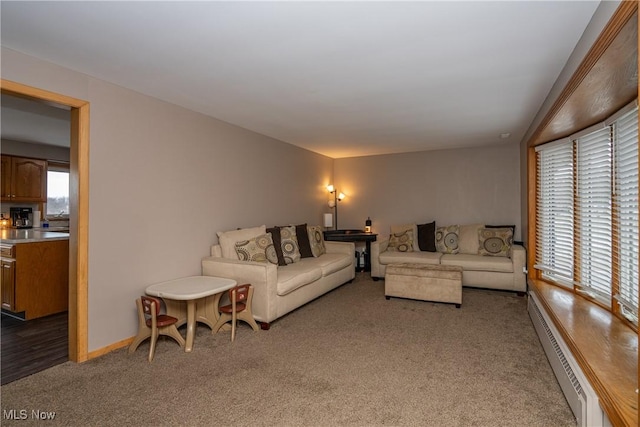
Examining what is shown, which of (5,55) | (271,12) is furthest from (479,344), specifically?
(5,55)

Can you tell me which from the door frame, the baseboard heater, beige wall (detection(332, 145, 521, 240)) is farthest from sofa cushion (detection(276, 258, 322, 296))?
beige wall (detection(332, 145, 521, 240))

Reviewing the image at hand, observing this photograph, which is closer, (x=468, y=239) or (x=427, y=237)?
(x=468, y=239)

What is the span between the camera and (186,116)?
3512 millimetres

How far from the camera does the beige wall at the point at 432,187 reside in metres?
5.54

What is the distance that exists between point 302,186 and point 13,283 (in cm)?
390

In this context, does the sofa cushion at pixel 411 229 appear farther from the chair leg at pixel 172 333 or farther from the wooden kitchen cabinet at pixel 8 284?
the wooden kitchen cabinet at pixel 8 284

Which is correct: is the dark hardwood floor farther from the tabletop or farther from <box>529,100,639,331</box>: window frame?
<box>529,100,639,331</box>: window frame

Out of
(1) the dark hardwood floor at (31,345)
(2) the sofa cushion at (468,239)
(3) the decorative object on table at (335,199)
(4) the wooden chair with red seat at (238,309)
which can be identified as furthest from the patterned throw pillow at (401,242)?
(1) the dark hardwood floor at (31,345)

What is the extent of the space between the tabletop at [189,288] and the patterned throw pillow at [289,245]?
127 centimetres

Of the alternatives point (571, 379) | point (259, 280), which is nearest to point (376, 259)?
point (259, 280)

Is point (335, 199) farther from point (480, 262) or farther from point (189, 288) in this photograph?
point (189, 288)

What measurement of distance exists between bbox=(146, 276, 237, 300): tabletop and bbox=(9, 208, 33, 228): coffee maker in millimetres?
4438

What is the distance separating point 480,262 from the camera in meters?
4.70

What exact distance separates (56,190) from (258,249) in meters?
4.82
